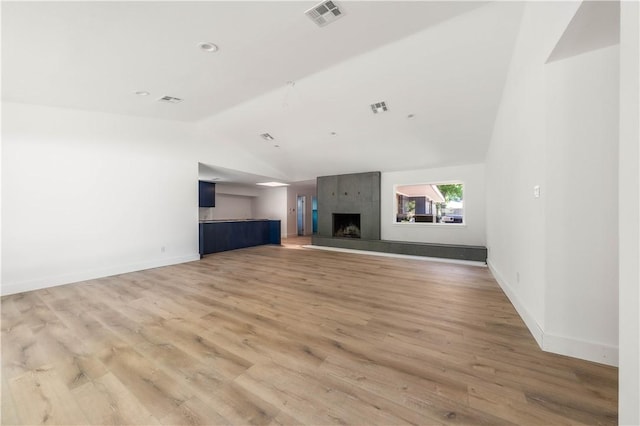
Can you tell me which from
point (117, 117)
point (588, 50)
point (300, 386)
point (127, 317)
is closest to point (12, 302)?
point (127, 317)

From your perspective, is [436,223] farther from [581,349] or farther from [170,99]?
[170,99]

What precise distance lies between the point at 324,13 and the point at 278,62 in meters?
0.96

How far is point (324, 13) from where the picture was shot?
7.54 feet

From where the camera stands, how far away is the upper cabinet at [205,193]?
7.70 meters

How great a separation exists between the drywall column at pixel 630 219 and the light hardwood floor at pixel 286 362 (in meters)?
0.67

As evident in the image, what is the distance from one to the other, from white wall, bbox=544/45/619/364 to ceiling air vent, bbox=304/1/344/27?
190 centimetres

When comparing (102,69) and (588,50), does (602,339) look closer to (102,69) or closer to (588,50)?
(588,50)

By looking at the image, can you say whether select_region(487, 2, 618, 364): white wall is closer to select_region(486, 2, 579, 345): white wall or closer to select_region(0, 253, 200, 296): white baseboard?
select_region(486, 2, 579, 345): white wall

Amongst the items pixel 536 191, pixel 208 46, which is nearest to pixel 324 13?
pixel 208 46

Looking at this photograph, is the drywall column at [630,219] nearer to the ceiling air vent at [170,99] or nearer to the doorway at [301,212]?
the ceiling air vent at [170,99]

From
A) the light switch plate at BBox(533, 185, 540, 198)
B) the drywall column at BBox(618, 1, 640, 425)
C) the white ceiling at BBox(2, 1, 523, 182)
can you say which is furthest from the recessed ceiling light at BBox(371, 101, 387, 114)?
the drywall column at BBox(618, 1, 640, 425)

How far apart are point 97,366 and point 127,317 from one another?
0.97 metres

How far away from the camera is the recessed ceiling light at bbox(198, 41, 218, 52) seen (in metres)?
2.60

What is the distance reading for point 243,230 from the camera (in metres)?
7.82
